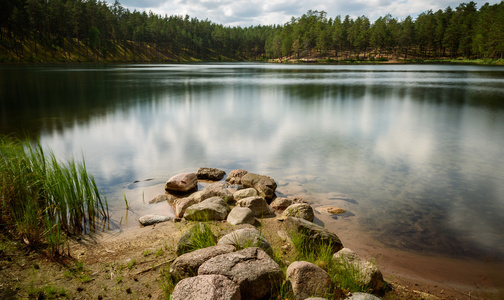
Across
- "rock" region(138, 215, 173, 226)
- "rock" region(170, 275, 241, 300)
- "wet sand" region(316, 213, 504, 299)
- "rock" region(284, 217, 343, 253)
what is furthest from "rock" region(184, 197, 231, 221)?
"rock" region(170, 275, 241, 300)

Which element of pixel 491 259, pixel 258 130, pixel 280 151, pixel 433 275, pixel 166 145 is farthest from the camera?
pixel 258 130

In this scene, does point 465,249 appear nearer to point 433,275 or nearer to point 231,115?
point 433,275

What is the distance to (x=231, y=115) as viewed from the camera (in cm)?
2206

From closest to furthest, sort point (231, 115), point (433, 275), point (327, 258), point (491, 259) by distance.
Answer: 1. point (327, 258)
2. point (433, 275)
3. point (491, 259)
4. point (231, 115)

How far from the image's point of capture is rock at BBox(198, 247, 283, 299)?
3.81 meters

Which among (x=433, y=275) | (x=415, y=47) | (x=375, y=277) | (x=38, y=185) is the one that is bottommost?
(x=433, y=275)

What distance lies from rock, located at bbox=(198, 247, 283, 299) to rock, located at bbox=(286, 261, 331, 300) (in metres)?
0.20

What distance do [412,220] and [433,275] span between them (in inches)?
80.8

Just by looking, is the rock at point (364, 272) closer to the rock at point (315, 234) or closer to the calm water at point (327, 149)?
the rock at point (315, 234)

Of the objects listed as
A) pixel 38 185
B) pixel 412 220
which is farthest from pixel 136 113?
pixel 412 220

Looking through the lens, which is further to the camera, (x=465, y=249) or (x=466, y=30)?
(x=466, y=30)

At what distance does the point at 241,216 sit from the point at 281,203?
1.59m

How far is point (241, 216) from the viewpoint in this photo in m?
6.56

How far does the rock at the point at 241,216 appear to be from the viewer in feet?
21.2
